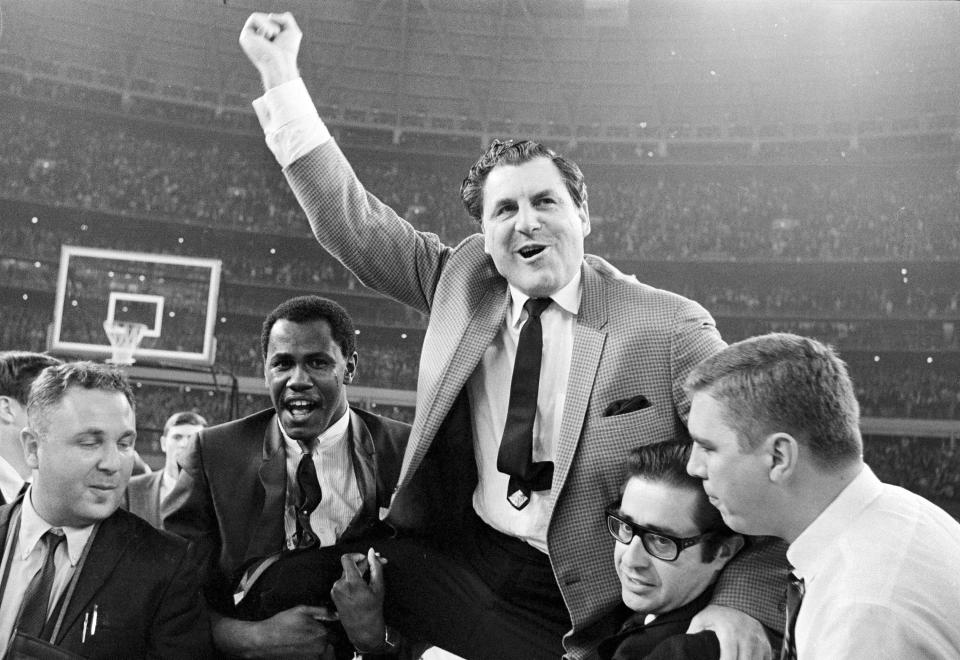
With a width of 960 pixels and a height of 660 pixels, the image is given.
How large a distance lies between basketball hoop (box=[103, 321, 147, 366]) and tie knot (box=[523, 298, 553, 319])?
9933 mm

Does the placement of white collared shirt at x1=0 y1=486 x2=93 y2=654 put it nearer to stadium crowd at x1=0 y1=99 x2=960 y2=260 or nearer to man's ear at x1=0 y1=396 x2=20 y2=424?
man's ear at x1=0 y1=396 x2=20 y2=424

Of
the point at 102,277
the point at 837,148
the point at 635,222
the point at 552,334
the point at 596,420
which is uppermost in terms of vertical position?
the point at 837,148

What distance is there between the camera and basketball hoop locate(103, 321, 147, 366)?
37.4 feet

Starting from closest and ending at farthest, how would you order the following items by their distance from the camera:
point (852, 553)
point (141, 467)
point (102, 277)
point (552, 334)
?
1. point (852, 553)
2. point (552, 334)
3. point (141, 467)
4. point (102, 277)

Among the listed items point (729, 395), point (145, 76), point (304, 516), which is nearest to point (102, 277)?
point (145, 76)

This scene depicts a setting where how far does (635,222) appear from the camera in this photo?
18.7m

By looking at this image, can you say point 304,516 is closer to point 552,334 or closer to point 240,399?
point 552,334

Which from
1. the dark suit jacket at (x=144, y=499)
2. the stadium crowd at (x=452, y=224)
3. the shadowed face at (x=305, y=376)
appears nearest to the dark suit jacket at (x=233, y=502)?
the shadowed face at (x=305, y=376)

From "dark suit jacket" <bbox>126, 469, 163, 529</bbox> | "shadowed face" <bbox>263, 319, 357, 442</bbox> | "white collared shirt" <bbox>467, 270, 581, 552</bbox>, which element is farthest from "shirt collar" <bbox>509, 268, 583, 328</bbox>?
"dark suit jacket" <bbox>126, 469, 163, 529</bbox>

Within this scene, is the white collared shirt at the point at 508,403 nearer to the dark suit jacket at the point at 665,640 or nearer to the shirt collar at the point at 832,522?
the dark suit jacket at the point at 665,640

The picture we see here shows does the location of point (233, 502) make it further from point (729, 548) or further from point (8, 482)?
point (729, 548)

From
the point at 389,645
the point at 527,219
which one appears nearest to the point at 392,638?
the point at 389,645

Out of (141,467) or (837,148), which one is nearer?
(141,467)

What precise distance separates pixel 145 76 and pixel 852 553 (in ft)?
64.0
